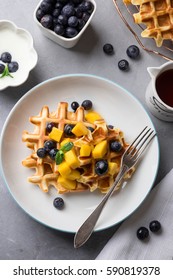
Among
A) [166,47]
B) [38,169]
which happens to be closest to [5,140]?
[38,169]

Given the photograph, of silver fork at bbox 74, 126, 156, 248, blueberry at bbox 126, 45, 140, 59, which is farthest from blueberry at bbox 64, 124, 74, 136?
blueberry at bbox 126, 45, 140, 59

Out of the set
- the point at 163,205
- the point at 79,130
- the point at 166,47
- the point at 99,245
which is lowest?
the point at 99,245

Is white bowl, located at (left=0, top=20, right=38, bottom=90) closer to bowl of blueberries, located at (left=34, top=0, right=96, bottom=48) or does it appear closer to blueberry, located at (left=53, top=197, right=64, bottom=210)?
bowl of blueberries, located at (left=34, top=0, right=96, bottom=48)

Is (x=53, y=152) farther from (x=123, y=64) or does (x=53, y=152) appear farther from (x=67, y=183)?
(x=123, y=64)

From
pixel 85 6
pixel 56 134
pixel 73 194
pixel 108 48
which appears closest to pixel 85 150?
Result: pixel 56 134

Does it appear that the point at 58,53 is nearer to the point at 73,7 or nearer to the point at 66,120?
the point at 73,7

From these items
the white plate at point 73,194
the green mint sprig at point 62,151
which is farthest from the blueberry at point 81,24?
the green mint sprig at point 62,151

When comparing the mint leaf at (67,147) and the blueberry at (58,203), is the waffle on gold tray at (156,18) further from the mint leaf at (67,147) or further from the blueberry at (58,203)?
the blueberry at (58,203)
